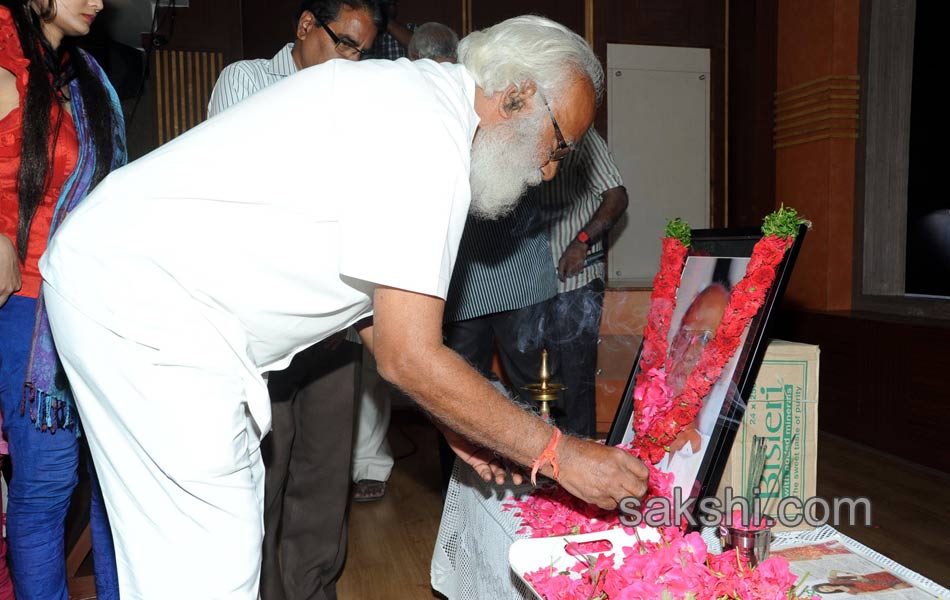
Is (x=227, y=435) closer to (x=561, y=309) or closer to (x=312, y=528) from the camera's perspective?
(x=312, y=528)

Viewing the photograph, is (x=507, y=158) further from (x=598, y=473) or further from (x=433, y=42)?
(x=433, y=42)

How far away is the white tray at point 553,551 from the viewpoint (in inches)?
48.4

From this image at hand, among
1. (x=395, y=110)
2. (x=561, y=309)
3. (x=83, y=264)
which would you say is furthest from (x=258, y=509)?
(x=561, y=309)

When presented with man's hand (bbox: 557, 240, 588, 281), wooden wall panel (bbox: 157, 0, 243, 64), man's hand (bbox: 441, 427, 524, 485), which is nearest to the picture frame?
man's hand (bbox: 441, 427, 524, 485)

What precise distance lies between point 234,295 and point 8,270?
746mm

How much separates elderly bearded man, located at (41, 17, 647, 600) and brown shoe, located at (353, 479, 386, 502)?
2.08 m

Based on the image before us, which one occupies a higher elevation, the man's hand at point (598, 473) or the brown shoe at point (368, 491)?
the man's hand at point (598, 473)

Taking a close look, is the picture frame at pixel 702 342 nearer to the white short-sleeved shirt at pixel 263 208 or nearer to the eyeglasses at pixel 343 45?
the white short-sleeved shirt at pixel 263 208

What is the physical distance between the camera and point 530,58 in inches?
49.8

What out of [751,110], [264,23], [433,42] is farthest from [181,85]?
[751,110]

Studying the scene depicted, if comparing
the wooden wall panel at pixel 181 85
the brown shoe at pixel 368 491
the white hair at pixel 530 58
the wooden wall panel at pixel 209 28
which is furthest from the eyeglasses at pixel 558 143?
the wooden wall panel at pixel 209 28

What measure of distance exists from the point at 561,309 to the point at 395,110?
209 cm

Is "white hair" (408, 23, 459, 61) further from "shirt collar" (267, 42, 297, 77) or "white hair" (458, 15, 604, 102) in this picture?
"white hair" (458, 15, 604, 102)

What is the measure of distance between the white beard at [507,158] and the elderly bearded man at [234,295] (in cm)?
10
